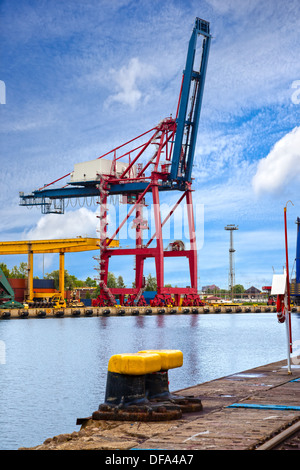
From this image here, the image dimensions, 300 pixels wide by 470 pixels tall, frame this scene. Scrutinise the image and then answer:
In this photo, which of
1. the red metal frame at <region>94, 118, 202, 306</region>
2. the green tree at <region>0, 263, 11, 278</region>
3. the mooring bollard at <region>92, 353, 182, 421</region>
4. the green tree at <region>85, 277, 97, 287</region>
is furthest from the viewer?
the green tree at <region>85, 277, 97, 287</region>

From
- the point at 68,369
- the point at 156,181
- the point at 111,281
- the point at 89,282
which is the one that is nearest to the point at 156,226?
the point at 156,181

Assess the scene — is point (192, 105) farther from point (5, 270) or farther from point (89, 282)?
point (89, 282)

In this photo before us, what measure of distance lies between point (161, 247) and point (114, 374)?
50.4 m

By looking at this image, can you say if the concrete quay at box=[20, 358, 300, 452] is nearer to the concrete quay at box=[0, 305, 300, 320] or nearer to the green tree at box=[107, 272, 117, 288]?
the concrete quay at box=[0, 305, 300, 320]

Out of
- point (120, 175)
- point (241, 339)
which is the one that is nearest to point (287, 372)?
point (241, 339)

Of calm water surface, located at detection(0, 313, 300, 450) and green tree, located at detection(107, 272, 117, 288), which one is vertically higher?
green tree, located at detection(107, 272, 117, 288)

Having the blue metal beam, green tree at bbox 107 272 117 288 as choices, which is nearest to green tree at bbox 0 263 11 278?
green tree at bbox 107 272 117 288

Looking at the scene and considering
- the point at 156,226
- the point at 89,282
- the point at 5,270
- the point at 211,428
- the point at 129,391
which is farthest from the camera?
the point at 89,282

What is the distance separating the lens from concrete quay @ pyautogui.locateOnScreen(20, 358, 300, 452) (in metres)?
5.57

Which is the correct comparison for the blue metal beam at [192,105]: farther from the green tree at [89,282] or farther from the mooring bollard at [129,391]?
the green tree at [89,282]

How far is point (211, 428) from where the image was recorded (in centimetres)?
619

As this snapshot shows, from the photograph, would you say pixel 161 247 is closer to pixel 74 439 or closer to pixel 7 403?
pixel 7 403

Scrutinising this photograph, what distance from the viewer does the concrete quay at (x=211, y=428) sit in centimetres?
557
